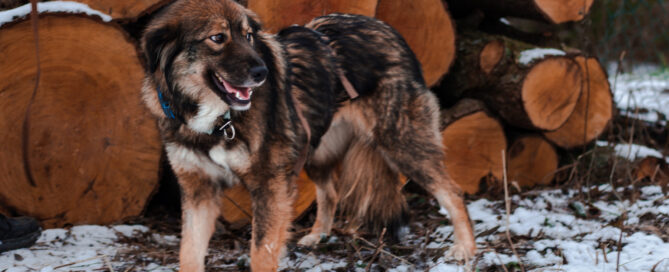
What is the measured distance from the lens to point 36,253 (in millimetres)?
2713

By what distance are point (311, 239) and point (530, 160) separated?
6.46 feet

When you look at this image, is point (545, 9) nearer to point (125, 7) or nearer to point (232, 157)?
point (232, 157)

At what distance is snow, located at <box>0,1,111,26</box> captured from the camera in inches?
102

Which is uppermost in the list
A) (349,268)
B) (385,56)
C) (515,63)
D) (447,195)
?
(385,56)

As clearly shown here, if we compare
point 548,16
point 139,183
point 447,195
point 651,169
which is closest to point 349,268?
point 447,195

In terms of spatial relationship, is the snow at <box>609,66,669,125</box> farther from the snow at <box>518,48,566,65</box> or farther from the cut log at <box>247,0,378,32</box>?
the cut log at <box>247,0,378,32</box>

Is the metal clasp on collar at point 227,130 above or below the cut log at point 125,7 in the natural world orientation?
below

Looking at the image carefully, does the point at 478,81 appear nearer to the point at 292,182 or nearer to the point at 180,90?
the point at 292,182

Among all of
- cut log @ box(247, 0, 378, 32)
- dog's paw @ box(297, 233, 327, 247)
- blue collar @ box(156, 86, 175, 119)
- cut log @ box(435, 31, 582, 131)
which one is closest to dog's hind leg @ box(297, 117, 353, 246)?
dog's paw @ box(297, 233, 327, 247)

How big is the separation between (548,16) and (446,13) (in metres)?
0.78

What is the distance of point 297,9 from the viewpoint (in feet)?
10.2

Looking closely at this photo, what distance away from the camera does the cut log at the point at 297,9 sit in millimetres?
2965

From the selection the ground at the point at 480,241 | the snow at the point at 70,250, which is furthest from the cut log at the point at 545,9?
the snow at the point at 70,250

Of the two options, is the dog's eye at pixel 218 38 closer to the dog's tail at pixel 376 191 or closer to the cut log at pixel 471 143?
the dog's tail at pixel 376 191
